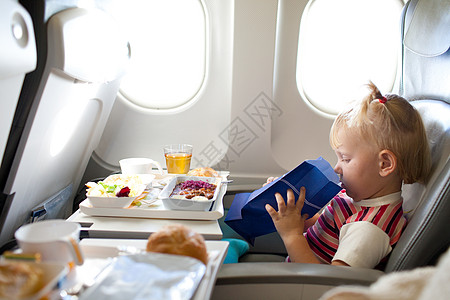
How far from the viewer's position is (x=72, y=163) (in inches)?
66.7

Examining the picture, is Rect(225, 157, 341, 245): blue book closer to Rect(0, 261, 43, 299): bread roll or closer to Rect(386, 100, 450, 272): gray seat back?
Rect(386, 100, 450, 272): gray seat back

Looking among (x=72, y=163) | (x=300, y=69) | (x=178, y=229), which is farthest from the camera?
(x=300, y=69)

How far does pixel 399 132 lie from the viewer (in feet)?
3.88

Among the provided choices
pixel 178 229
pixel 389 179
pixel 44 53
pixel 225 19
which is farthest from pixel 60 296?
pixel 225 19

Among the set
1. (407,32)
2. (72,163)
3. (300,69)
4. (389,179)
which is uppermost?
(407,32)

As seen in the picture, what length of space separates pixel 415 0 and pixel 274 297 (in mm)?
1174

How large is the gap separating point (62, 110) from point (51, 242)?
67cm

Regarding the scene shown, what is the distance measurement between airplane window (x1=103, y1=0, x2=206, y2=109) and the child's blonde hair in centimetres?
104

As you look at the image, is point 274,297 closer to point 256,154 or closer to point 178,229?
point 178,229

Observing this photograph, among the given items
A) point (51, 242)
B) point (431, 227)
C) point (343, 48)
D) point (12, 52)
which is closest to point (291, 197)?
point (431, 227)

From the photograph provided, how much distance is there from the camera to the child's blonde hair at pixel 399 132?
117 cm

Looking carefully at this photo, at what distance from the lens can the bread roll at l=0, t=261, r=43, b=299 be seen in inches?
21.2

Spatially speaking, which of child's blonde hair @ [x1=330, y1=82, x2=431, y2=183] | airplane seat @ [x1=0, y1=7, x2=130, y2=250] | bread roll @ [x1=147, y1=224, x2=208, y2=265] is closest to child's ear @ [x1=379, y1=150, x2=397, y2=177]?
child's blonde hair @ [x1=330, y1=82, x2=431, y2=183]

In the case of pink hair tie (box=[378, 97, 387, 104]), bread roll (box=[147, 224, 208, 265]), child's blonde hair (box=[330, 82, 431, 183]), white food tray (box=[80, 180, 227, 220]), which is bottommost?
white food tray (box=[80, 180, 227, 220])
